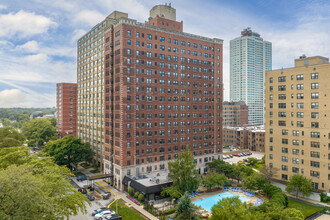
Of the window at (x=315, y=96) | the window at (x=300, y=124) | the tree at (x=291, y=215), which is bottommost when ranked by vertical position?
the tree at (x=291, y=215)

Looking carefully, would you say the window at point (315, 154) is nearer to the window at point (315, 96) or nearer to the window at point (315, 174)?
the window at point (315, 174)

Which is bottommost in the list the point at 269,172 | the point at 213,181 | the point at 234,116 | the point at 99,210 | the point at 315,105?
the point at 99,210

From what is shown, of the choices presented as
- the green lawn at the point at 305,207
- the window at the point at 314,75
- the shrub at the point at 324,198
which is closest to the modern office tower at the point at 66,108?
the green lawn at the point at 305,207

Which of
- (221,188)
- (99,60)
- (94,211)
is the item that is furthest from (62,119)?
(221,188)

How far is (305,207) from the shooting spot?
2157 inches

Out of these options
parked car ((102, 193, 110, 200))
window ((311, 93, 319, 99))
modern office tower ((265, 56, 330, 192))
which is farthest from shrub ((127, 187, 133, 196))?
window ((311, 93, 319, 99))

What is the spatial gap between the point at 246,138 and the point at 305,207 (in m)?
90.5

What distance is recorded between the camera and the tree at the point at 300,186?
2267 inches

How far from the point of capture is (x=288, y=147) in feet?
222

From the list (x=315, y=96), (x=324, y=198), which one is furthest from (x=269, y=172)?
(x=315, y=96)

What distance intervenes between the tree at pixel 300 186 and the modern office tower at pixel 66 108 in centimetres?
11509

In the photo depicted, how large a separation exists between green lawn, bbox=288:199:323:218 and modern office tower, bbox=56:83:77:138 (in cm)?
11653

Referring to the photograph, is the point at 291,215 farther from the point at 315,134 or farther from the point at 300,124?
the point at 300,124

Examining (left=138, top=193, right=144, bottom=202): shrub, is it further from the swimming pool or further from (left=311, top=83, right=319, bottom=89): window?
(left=311, top=83, right=319, bottom=89): window
